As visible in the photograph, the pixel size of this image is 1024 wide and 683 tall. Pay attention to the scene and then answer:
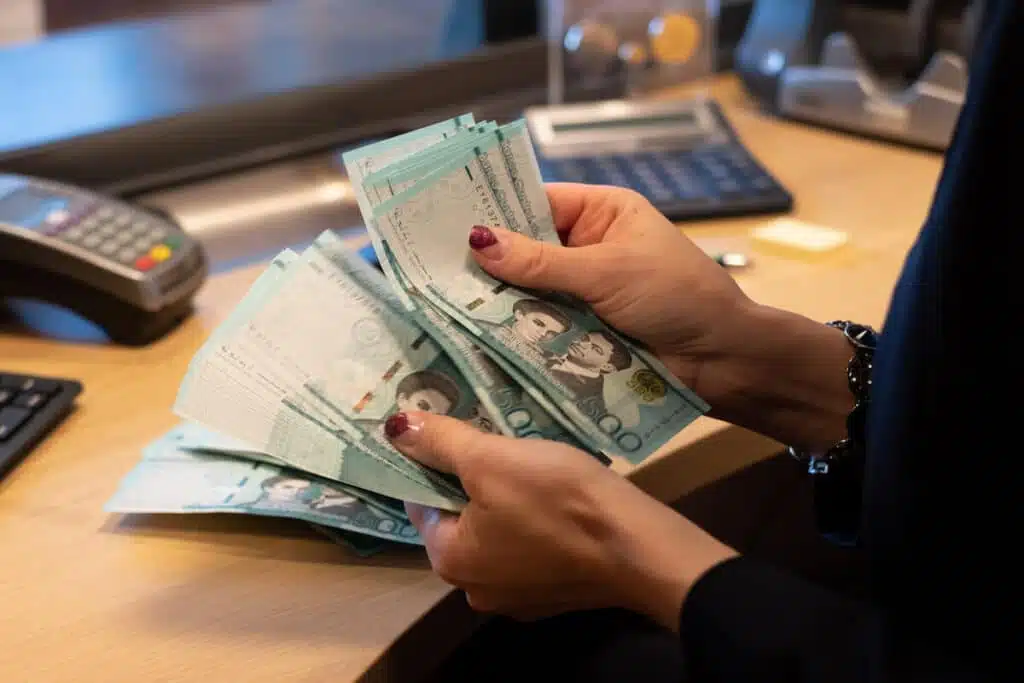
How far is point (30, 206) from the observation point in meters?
0.89

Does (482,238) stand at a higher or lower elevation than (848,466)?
higher

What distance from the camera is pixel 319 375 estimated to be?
2.26 ft

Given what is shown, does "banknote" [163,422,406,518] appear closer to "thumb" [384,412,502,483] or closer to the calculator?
"thumb" [384,412,502,483]

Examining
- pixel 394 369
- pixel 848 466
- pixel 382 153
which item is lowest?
pixel 848 466

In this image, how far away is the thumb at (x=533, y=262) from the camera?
2.33ft

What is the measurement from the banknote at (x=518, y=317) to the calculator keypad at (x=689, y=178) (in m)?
0.40

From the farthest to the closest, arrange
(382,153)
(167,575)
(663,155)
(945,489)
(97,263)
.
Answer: (663,155) < (97,263) < (382,153) < (167,575) < (945,489)

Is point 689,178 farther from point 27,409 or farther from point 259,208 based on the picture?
point 27,409

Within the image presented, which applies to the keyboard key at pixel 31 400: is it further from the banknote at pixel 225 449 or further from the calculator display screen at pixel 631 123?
the calculator display screen at pixel 631 123

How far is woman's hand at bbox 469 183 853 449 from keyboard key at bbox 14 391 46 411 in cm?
39

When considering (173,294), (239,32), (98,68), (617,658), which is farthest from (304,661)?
(239,32)

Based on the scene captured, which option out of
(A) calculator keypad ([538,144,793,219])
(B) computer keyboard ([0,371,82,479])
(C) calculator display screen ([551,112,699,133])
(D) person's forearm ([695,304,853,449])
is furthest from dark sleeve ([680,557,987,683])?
(C) calculator display screen ([551,112,699,133])

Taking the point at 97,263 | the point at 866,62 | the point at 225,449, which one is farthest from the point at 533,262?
the point at 866,62

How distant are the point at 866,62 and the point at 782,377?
2.67 feet
